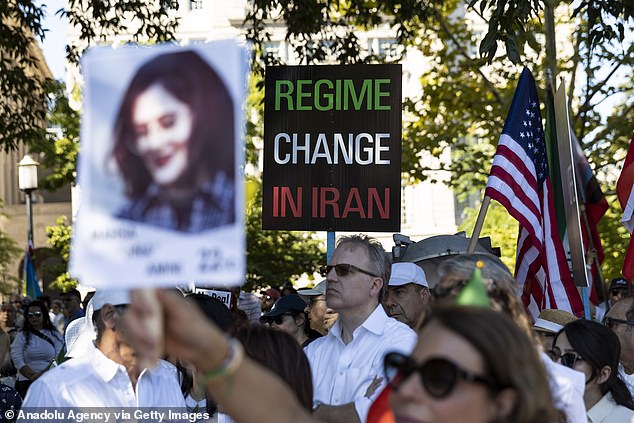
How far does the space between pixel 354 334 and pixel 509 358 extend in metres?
3.16

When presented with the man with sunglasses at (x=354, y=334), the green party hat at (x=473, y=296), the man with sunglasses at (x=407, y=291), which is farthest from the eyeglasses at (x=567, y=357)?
the green party hat at (x=473, y=296)

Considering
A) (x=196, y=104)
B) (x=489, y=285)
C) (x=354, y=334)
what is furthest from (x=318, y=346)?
(x=196, y=104)

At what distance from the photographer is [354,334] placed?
5.73m

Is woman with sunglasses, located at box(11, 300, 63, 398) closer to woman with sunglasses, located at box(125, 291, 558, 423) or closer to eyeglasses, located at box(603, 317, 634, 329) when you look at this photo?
eyeglasses, located at box(603, 317, 634, 329)

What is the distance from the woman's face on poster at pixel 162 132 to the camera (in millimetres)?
2420

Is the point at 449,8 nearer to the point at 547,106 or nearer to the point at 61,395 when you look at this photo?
the point at 547,106

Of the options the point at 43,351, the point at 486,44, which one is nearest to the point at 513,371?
the point at 486,44

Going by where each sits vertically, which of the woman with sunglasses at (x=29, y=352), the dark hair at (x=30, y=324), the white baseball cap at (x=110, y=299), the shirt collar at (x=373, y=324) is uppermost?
the white baseball cap at (x=110, y=299)

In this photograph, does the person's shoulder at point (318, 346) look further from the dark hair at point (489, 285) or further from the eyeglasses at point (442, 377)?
the eyeglasses at point (442, 377)

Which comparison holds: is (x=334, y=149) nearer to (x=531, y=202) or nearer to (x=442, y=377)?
(x=531, y=202)

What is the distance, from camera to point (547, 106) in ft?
33.4

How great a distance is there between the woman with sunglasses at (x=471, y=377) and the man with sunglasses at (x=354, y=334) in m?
2.50

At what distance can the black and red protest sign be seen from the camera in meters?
7.90

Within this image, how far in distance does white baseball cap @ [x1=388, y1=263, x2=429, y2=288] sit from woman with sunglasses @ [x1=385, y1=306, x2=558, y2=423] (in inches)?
182
